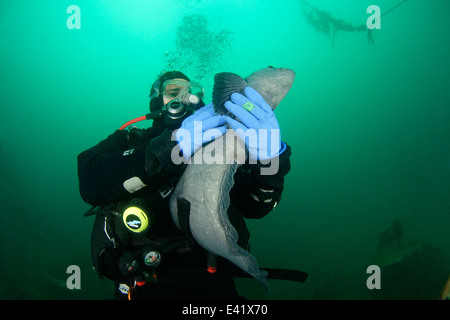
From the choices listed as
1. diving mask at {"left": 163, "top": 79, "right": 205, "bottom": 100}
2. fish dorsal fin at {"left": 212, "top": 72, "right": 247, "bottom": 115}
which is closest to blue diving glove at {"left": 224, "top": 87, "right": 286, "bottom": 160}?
fish dorsal fin at {"left": 212, "top": 72, "right": 247, "bottom": 115}

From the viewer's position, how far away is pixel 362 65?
178 feet

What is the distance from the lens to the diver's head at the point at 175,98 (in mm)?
1938

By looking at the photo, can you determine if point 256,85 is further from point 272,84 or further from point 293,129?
point 293,129

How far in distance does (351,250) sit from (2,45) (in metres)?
52.1

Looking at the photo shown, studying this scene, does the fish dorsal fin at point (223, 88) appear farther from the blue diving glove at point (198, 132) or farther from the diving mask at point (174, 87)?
the diving mask at point (174, 87)

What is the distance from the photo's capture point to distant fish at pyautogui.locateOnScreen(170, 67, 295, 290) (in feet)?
3.92

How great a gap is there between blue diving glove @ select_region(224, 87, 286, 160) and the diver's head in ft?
2.12

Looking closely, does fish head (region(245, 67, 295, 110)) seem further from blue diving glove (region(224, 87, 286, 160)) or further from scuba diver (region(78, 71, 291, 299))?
scuba diver (region(78, 71, 291, 299))

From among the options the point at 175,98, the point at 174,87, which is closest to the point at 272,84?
the point at 175,98

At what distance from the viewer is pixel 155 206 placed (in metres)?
1.94

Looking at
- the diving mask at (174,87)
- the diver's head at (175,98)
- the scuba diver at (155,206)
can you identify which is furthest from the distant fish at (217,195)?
the diving mask at (174,87)

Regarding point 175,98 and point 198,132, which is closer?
point 198,132

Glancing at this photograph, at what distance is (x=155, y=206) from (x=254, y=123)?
3.99 feet
